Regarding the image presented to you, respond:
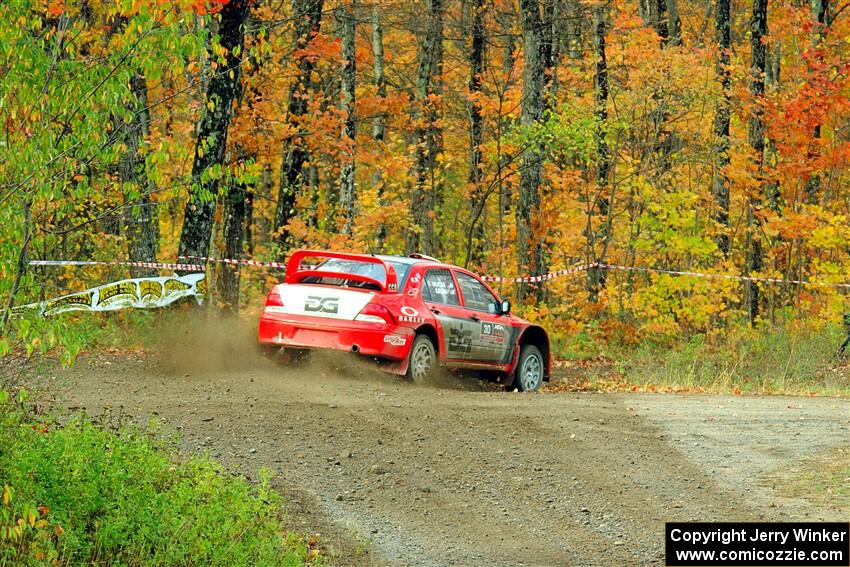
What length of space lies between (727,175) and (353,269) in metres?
13.3

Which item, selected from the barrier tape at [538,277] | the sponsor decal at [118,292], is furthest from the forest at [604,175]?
the sponsor decal at [118,292]

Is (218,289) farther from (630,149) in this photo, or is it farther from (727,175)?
(727,175)

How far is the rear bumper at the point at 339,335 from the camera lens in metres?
14.9

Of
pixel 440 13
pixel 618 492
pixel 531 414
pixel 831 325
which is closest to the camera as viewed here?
pixel 618 492

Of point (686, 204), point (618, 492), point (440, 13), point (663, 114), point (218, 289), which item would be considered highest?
point (440, 13)

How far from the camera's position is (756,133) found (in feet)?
92.2

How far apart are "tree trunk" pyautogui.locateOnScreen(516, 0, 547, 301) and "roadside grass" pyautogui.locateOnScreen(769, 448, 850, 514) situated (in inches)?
549

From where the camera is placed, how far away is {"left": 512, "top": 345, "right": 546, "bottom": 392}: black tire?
17281 millimetres

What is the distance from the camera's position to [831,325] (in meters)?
24.1

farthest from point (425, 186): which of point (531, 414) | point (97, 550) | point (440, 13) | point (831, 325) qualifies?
point (97, 550)

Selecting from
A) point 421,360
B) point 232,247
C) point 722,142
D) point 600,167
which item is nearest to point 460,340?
point 421,360

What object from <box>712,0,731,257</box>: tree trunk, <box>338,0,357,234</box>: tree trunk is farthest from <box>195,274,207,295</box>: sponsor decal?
<box>712,0,731,257</box>: tree trunk

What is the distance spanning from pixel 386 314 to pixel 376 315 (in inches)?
4.8

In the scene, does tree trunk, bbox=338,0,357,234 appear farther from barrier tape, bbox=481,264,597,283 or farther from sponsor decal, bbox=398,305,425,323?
→ sponsor decal, bbox=398,305,425,323
